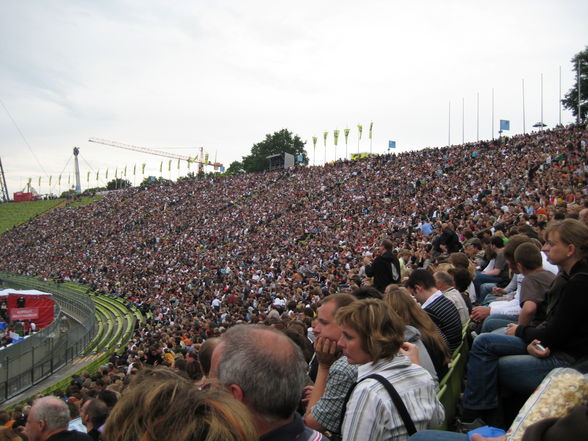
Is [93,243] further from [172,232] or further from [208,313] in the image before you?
[208,313]

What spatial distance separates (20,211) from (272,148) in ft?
154

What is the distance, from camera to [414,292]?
4.99m

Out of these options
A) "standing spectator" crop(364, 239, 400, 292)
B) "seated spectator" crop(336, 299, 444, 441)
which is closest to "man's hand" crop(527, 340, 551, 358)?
"seated spectator" crop(336, 299, 444, 441)

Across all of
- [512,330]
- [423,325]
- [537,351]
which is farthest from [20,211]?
[537,351]

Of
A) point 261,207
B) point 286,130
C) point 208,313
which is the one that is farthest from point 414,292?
point 286,130

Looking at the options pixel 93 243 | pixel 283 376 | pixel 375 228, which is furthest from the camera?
pixel 93 243

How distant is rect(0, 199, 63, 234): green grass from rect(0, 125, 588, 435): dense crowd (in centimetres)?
1539

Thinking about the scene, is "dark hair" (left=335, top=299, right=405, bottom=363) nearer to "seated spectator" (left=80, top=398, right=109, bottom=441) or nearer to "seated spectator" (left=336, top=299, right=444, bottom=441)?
"seated spectator" (left=336, top=299, right=444, bottom=441)

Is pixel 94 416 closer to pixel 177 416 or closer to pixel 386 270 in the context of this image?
pixel 177 416

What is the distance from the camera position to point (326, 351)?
3303 millimetres

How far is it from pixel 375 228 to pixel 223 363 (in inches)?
958

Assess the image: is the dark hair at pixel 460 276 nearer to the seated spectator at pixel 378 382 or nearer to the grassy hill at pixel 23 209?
the seated spectator at pixel 378 382

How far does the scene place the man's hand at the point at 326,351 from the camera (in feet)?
10.8

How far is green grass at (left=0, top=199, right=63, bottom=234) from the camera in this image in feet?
249
